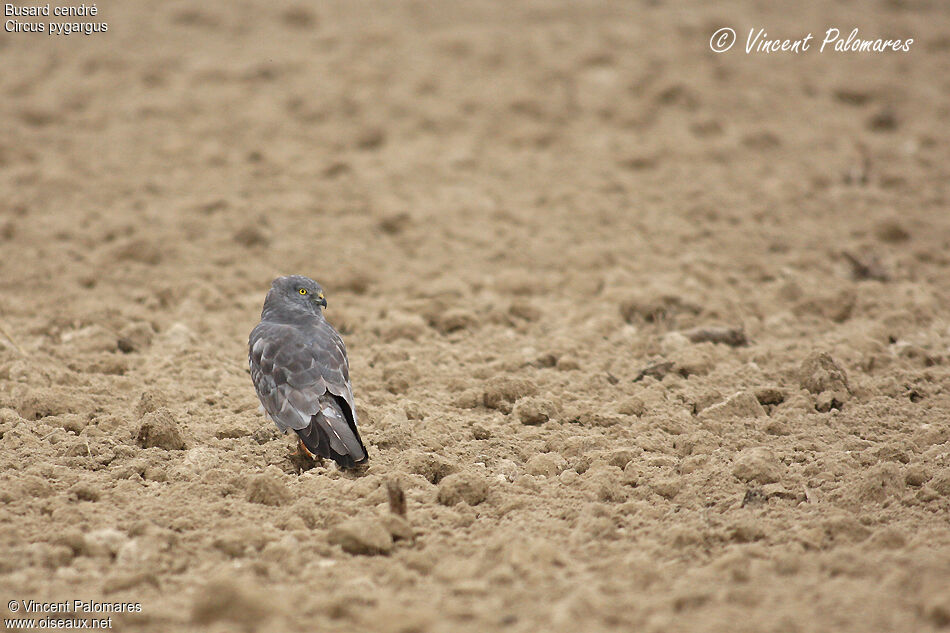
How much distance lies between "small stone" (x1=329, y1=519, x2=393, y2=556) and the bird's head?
5.05ft

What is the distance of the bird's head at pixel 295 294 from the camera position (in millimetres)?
4613

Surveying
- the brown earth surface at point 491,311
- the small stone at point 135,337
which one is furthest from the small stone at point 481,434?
the small stone at point 135,337

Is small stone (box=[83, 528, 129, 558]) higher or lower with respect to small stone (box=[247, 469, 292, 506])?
lower

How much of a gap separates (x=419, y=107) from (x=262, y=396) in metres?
4.86

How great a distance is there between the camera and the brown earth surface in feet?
10.5

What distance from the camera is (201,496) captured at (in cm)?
372

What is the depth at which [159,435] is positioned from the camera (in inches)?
161

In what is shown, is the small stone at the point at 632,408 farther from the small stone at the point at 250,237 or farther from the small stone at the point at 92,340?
the small stone at the point at 250,237

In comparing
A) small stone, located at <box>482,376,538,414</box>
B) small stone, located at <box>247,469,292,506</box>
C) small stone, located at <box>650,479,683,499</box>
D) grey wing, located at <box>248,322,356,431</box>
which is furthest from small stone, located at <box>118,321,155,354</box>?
small stone, located at <box>650,479,683,499</box>

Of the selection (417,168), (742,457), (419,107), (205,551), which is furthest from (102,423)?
→ (419,107)

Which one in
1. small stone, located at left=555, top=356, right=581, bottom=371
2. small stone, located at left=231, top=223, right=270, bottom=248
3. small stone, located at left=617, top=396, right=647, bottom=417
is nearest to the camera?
small stone, located at left=617, top=396, right=647, bottom=417

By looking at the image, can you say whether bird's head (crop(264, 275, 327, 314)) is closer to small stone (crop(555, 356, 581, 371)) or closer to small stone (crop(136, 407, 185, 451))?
small stone (crop(136, 407, 185, 451))

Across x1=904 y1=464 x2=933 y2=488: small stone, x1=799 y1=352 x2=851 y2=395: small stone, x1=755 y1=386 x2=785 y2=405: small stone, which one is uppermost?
x1=799 y1=352 x2=851 y2=395: small stone

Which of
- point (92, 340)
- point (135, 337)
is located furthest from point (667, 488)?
point (92, 340)
